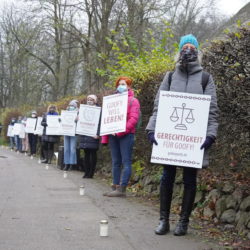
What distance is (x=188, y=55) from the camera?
489cm

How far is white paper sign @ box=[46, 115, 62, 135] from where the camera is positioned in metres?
14.2

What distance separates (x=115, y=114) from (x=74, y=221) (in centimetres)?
273

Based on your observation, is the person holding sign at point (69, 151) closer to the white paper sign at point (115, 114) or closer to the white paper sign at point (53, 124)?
the white paper sign at point (53, 124)

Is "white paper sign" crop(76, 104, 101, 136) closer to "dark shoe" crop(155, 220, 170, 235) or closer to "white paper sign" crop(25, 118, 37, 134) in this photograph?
"dark shoe" crop(155, 220, 170, 235)

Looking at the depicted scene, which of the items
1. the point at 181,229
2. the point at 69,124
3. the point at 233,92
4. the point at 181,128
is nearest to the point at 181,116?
the point at 181,128

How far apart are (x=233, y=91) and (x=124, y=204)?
2813 millimetres

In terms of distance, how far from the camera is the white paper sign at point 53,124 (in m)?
14.2

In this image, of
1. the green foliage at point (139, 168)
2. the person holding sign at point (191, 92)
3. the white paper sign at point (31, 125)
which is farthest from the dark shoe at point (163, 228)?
the white paper sign at point (31, 125)

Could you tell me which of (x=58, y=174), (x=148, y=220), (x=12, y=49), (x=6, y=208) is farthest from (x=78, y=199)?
(x=12, y=49)

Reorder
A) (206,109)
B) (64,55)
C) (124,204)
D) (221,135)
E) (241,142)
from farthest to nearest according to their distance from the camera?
(64,55), (124,204), (221,135), (241,142), (206,109)

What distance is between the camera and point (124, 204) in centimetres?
700

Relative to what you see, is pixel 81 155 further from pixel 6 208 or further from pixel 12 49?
pixel 12 49

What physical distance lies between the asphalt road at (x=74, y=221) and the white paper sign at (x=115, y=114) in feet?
3.80

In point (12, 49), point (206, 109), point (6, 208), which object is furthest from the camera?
point (12, 49)
